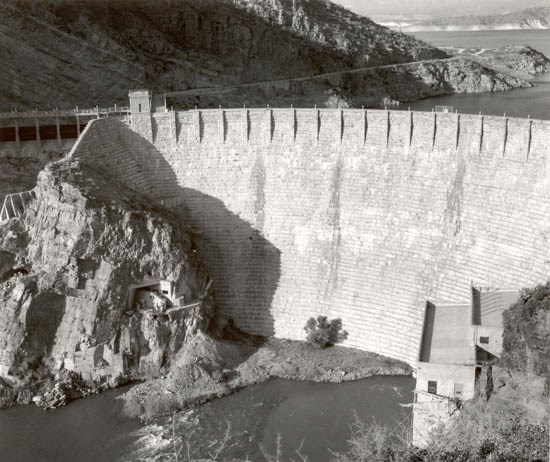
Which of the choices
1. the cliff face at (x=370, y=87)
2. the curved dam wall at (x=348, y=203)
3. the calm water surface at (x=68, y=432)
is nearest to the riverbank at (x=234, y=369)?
the calm water surface at (x=68, y=432)

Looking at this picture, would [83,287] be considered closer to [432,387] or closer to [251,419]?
[251,419]

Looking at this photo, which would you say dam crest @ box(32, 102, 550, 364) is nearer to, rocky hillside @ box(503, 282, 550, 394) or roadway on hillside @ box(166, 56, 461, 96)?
rocky hillside @ box(503, 282, 550, 394)

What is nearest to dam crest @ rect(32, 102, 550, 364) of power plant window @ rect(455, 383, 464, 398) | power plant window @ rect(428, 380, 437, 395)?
power plant window @ rect(428, 380, 437, 395)

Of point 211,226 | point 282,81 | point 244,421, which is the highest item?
point 282,81

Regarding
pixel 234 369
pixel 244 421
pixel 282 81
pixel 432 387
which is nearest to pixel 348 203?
pixel 234 369

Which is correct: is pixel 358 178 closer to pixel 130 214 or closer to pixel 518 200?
pixel 518 200

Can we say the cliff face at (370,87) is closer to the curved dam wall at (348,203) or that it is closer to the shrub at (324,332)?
the curved dam wall at (348,203)
